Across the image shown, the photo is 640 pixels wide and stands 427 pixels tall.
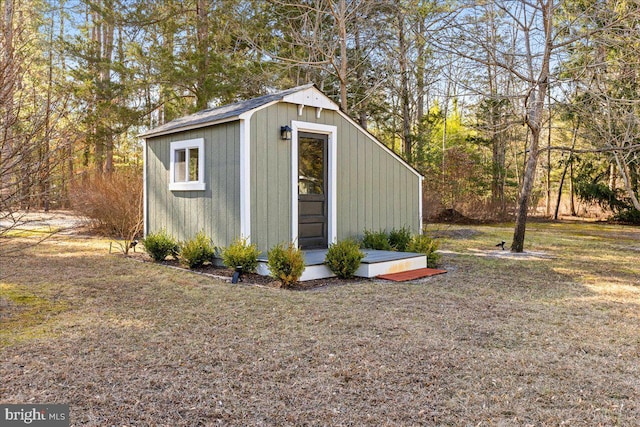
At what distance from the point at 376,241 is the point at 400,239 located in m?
0.58

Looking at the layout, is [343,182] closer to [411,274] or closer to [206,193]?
[411,274]

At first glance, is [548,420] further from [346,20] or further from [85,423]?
[346,20]

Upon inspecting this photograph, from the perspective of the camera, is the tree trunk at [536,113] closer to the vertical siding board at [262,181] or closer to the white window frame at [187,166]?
the vertical siding board at [262,181]

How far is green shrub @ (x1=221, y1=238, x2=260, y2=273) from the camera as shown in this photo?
6.46 m

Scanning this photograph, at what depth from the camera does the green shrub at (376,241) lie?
815 centimetres

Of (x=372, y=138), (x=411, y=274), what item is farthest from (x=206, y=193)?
(x=411, y=274)

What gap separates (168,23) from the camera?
1425 centimetres

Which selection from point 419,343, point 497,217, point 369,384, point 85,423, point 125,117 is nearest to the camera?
point 85,423

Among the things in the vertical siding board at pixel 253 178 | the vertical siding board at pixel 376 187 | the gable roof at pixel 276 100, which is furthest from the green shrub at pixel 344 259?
the gable roof at pixel 276 100

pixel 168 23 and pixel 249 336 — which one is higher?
pixel 168 23

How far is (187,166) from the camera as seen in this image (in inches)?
314

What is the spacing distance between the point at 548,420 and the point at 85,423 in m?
2.36

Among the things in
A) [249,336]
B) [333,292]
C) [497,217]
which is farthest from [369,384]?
[497,217]

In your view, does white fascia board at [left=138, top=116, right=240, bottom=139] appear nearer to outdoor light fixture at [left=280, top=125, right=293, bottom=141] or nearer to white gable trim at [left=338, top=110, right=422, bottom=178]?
outdoor light fixture at [left=280, top=125, right=293, bottom=141]
